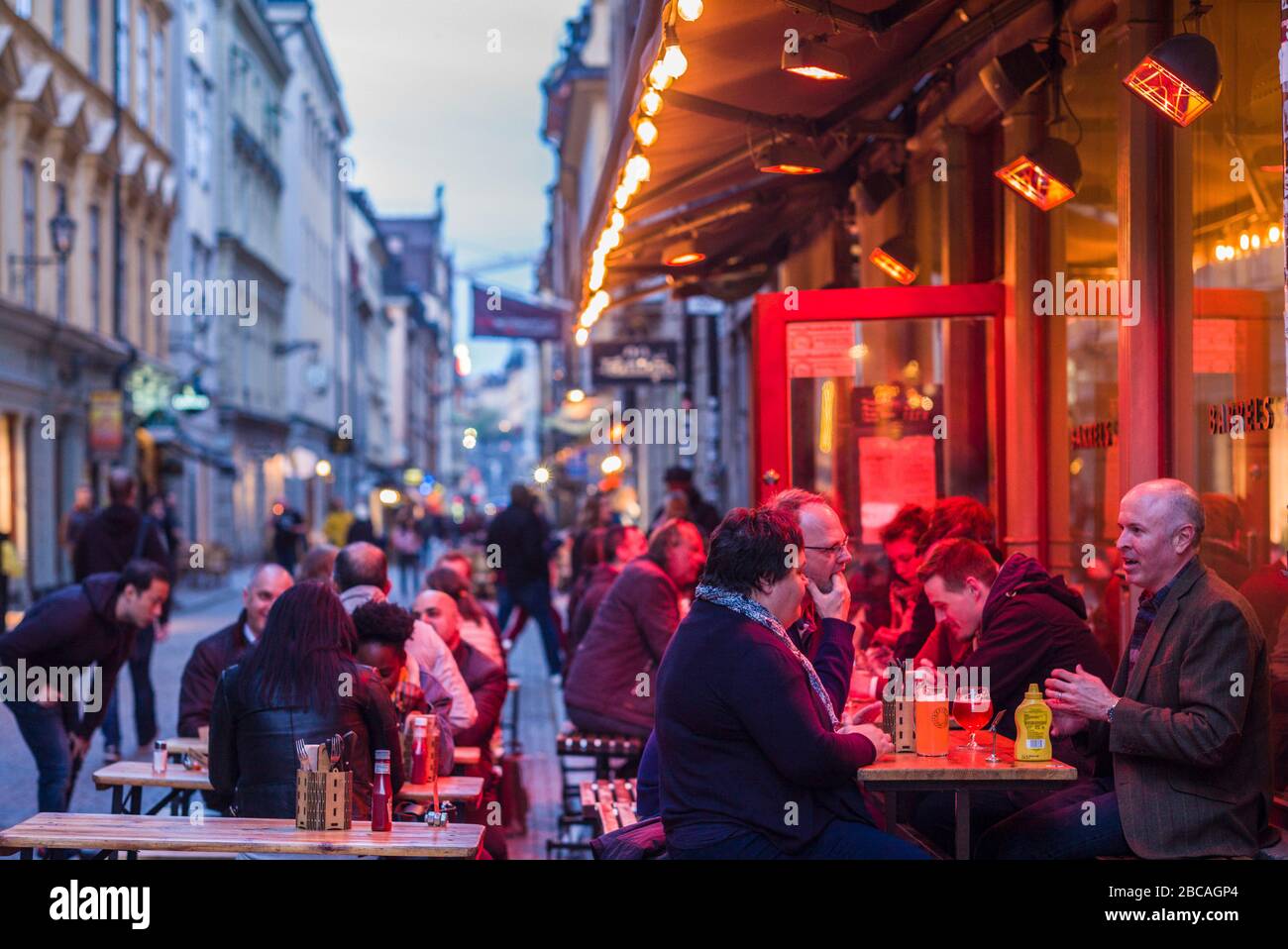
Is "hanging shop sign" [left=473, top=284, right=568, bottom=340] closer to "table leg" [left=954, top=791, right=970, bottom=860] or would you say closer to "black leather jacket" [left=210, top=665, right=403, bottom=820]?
"black leather jacket" [left=210, top=665, right=403, bottom=820]

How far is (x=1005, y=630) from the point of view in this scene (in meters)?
6.52

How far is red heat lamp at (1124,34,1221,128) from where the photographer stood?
6.32 metres

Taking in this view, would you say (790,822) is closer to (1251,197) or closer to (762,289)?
(1251,197)

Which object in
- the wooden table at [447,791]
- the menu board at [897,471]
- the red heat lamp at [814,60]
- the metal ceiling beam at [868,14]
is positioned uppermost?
the metal ceiling beam at [868,14]

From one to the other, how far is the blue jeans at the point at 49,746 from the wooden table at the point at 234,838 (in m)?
3.23

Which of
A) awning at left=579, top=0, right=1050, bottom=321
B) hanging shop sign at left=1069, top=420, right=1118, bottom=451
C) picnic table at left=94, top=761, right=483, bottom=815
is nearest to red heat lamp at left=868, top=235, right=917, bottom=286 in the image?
awning at left=579, top=0, right=1050, bottom=321

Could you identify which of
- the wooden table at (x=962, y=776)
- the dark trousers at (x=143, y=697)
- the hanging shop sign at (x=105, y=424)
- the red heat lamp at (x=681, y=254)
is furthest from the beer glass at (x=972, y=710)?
the hanging shop sign at (x=105, y=424)

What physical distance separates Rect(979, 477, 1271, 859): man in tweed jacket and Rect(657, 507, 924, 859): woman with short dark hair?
80cm

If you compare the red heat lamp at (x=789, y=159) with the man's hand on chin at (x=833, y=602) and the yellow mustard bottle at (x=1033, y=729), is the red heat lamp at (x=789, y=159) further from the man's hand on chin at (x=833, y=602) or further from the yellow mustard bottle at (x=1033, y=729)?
the yellow mustard bottle at (x=1033, y=729)

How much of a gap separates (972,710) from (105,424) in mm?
25832

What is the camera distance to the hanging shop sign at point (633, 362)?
82.8 ft

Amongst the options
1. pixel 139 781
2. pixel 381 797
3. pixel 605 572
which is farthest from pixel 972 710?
pixel 605 572
